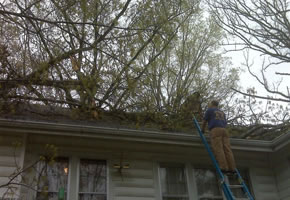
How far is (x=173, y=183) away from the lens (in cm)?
685

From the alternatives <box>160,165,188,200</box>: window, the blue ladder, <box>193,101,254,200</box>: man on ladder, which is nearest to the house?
<box>160,165,188,200</box>: window

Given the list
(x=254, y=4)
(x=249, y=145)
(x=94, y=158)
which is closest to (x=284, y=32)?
(x=254, y=4)

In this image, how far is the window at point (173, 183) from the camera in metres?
6.67

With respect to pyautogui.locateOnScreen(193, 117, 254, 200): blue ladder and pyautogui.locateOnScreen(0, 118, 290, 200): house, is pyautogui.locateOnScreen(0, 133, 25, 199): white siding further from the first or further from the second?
pyautogui.locateOnScreen(193, 117, 254, 200): blue ladder

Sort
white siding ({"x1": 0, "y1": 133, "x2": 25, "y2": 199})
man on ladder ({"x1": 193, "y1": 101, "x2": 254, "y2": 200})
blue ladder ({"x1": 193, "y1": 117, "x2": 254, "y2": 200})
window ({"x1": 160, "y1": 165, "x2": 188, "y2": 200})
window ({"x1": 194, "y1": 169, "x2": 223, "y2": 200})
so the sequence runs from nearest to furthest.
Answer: white siding ({"x1": 0, "y1": 133, "x2": 25, "y2": 199}), blue ladder ({"x1": 193, "y1": 117, "x2": 254, "y2": 200}), man on ladder ({"x1": 193, "y1": 101, "x2": 254, "y2": 200}), window ({"x1": 160, "y1": 165, "x2": 188, "y2": 200}), window ({"x1": 194, "y1": 169, "x2": 223, "y2": 200})

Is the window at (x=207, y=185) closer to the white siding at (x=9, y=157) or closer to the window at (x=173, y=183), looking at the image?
the window at (x=173, y=183)

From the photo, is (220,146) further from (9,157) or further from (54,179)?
(9,157)

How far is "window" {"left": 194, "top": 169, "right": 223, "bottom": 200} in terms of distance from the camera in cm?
688

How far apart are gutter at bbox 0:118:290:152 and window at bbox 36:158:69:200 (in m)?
0.64

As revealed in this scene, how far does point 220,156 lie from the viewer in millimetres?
6410

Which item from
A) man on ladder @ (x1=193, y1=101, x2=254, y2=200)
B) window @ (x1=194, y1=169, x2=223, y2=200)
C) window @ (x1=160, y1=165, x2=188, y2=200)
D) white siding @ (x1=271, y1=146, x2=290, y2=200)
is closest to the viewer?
man on ladder @ (x1=193, y1=101, x2=254, y2=200)

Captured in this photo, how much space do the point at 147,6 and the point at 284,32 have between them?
7134 mm

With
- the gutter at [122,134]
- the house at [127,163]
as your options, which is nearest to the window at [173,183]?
the house at [127,163]

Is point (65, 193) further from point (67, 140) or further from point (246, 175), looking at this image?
point (246, 175)
